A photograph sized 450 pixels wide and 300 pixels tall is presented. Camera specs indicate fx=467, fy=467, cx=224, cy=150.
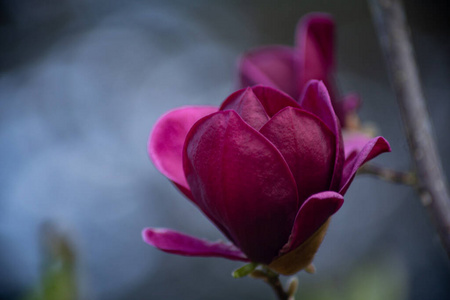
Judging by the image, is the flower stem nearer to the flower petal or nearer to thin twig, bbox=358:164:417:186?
the flower petal

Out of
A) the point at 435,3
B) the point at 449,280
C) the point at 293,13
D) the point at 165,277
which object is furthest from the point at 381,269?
the point at 165,277

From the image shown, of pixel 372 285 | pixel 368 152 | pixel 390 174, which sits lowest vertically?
pixel 372 285

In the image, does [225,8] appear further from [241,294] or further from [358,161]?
[358,161]

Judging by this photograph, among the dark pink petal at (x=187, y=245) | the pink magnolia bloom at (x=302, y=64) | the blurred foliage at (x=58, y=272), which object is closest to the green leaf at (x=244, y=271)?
the dark pink petal at (x=187, y=245)

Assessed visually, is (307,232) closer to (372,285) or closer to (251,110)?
(251,110)

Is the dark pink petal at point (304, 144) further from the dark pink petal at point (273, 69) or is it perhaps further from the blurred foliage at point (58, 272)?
the blurred foliage at point (58, 272)

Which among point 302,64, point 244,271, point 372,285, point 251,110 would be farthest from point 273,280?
point 372,285
